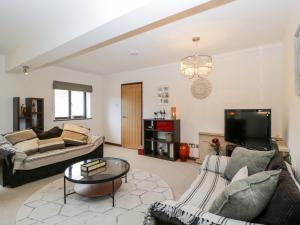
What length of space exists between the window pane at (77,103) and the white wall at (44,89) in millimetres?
319

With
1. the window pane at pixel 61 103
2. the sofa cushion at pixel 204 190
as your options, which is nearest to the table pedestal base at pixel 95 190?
the sofa cushion at pixel 204 190

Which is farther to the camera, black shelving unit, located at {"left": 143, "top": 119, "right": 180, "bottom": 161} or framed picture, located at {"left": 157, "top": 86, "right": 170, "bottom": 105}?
framed picture, located at {"left": 157, "top": 86, "right": 170, "bottom": 105}

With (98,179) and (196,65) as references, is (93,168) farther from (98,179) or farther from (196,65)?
(196,65)

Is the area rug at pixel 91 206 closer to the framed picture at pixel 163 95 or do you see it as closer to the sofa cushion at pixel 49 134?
the sofa cushion at pixel 49 134

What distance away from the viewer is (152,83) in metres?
5.22

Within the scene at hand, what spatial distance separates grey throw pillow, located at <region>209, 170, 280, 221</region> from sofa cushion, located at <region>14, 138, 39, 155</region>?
10.5ft

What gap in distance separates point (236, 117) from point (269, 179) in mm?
2383

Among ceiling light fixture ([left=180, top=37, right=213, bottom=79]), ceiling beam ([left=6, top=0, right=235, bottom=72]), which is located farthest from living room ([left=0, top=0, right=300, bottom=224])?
ceiling light fixture ([left=180, top=37, right=213, bottom=79])

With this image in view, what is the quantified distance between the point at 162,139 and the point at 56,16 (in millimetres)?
3512

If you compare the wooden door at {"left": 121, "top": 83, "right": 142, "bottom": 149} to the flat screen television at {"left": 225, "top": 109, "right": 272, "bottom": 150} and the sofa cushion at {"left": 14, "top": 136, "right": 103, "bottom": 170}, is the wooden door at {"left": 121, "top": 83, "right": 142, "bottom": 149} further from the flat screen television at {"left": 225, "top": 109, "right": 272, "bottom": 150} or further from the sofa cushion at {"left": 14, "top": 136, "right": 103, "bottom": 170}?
the flat screen television at {"left": 225, "top": 109, "right": 272, "bottom": 150}

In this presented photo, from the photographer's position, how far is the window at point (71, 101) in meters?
5.14

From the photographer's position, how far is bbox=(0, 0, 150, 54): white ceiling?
1.76 metres

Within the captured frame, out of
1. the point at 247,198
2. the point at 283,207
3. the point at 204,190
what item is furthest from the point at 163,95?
the point at 283,207

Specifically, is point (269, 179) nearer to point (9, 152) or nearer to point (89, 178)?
point (89, 178)
